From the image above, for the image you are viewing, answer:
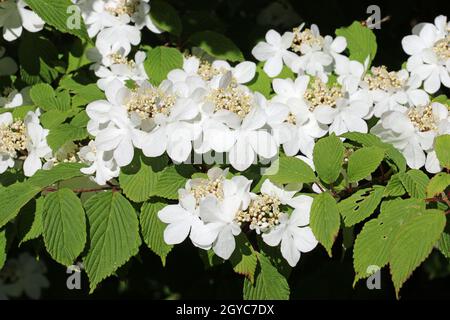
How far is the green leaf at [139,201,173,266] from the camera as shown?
4.57 ft

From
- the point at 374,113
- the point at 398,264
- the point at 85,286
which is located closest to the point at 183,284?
the point at 85,286

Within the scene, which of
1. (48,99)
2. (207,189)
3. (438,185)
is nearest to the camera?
(438,185)

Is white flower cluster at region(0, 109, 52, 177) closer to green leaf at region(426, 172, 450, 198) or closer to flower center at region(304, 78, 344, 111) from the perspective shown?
flower center at region(304, 78, 344, 111)

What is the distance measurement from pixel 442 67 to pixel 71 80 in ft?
3.64

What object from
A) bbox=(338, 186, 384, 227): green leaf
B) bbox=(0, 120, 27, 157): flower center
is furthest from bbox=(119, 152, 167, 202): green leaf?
bbox=(338, 186, 384, 227): green leaf

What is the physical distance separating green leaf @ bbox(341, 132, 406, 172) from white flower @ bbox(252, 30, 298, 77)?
0.46m

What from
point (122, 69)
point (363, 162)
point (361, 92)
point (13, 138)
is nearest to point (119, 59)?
point (122, 69)

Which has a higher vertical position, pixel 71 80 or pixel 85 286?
pixel 71 80

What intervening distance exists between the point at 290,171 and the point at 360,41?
0.73 meters

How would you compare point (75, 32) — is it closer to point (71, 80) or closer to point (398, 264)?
point (71, 80)

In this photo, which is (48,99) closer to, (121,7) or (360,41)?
(121,7)

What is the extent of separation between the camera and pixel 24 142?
61.4 inches
